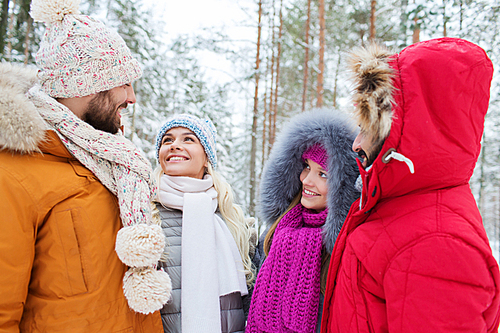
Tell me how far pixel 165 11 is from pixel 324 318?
15273mm

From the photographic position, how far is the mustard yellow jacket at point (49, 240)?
1207 mm

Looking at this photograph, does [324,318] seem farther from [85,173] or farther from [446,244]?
[85,173]

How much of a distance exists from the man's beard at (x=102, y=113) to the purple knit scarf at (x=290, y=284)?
1317 mm

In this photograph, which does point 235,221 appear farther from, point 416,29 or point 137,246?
point 416,29

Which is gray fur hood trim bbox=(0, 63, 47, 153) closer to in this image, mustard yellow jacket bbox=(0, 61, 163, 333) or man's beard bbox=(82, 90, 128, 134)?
mustard yellow jacket bbox=(0, 61, 163, 333)

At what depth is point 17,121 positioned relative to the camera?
123 centimetres

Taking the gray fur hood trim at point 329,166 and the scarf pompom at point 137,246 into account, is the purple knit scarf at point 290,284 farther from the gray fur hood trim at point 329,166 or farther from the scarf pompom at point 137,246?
the scarf pompom at point 137,246

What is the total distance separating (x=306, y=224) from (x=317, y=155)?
0.52 meters

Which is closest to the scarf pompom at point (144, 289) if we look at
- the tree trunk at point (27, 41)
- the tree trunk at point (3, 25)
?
the tree trunk at point (3, 25)

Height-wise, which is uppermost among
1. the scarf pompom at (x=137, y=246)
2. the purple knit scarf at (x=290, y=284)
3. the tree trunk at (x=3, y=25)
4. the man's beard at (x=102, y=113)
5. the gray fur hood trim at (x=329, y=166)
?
the tree trunk at (x=3, y=25)

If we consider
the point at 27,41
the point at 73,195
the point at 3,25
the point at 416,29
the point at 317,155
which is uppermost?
the point at 416,29

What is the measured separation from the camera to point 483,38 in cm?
841

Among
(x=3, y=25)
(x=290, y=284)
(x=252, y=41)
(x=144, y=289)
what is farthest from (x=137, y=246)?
(x=252, y=41)

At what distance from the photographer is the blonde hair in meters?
2.38
